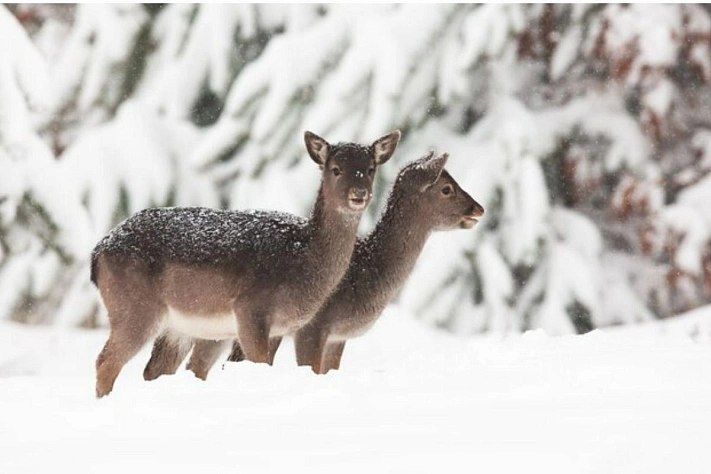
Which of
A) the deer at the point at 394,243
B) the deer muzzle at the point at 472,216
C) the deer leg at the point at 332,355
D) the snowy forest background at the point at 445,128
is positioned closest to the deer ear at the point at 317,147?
the deer at the point at 394,243

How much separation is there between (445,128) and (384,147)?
5.26m

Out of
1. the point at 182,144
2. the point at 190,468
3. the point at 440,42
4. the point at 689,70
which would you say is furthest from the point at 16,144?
the point at 689,70

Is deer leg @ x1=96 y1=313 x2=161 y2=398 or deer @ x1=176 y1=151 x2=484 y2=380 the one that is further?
A: deer @ x1=176 y1=151 x2=484 y2=380

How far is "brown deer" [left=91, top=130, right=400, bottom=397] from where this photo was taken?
20.6 feet

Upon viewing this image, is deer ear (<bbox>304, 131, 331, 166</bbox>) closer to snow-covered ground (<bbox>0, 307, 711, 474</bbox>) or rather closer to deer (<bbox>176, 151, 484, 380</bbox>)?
deer (<bbox>176, 151, 484, 380</bbox>)

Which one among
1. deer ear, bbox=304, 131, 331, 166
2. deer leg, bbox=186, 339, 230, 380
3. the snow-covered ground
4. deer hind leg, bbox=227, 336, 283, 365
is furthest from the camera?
deer leg, bbox=186, 339, 230, 380

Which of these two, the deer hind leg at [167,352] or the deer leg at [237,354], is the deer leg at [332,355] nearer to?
the deer leg at [237,354]

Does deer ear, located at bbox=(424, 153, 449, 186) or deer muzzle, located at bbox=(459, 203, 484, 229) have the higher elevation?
deer ear, located at bbox=(424, 153, 449, 186)

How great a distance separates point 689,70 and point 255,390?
828 cm

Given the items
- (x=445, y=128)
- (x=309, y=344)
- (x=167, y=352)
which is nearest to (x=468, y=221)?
(x=309, y=344)

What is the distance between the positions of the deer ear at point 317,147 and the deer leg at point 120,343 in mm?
1101

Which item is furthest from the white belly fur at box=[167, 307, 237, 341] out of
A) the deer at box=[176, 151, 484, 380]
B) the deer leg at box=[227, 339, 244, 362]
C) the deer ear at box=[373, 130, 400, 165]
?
the deer ear at box=[373, 130, 400, 165]

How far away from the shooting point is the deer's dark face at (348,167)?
6.25 m

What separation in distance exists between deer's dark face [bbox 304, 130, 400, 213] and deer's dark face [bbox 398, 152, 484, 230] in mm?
540
